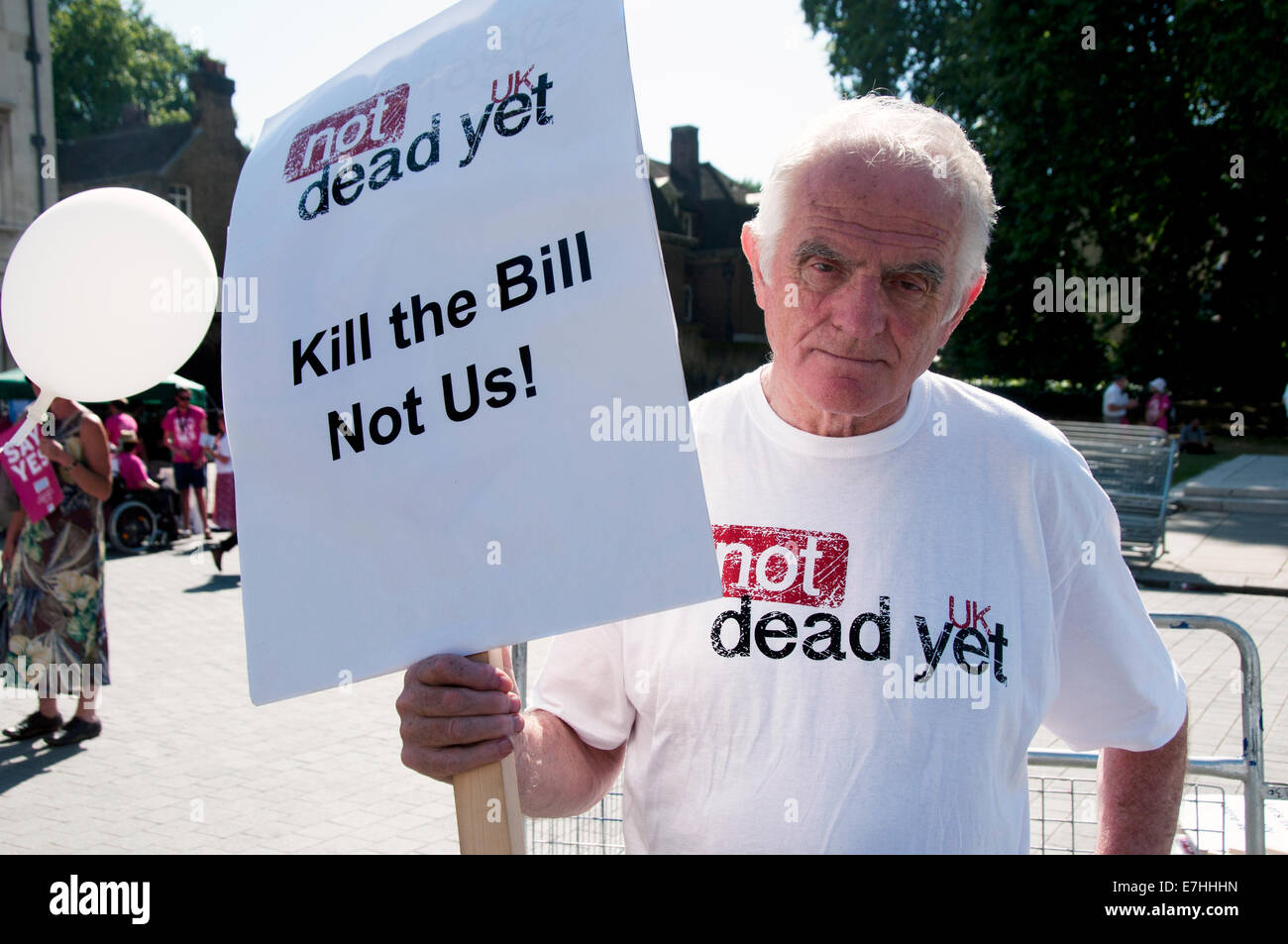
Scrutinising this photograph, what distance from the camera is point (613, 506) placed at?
122 cm

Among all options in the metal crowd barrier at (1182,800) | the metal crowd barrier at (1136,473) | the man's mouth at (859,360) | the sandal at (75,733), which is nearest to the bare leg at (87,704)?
the sandal at (75,733)

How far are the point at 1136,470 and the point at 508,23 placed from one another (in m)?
11.2

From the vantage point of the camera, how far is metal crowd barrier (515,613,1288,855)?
248 cm

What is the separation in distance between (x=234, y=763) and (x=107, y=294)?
12.8 feet

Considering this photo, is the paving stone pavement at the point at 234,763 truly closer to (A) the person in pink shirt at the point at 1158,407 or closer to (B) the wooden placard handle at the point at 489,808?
(B) the wooden placard handle at the point at 489,808

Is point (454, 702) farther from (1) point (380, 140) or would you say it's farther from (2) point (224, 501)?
(2) point (224, 501)

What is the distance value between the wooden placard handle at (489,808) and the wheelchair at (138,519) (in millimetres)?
12666

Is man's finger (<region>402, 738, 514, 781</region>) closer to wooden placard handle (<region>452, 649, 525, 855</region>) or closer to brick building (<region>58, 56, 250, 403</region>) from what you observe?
wooden placard handle (<region>452, 649, 525, 855</region>)

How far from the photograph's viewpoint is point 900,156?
1580 millimetres

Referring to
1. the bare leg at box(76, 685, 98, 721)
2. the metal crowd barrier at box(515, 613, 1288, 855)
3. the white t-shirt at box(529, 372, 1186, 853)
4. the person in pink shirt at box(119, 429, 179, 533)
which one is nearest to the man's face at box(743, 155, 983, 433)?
the white t-shirt at box(529, 372, 1186, 853)

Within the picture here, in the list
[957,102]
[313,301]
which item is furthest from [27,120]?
[313,301]

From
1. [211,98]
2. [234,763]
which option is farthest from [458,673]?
[211,98]

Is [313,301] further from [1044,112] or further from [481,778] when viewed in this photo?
[1044,112]

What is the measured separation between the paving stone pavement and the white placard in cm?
354
